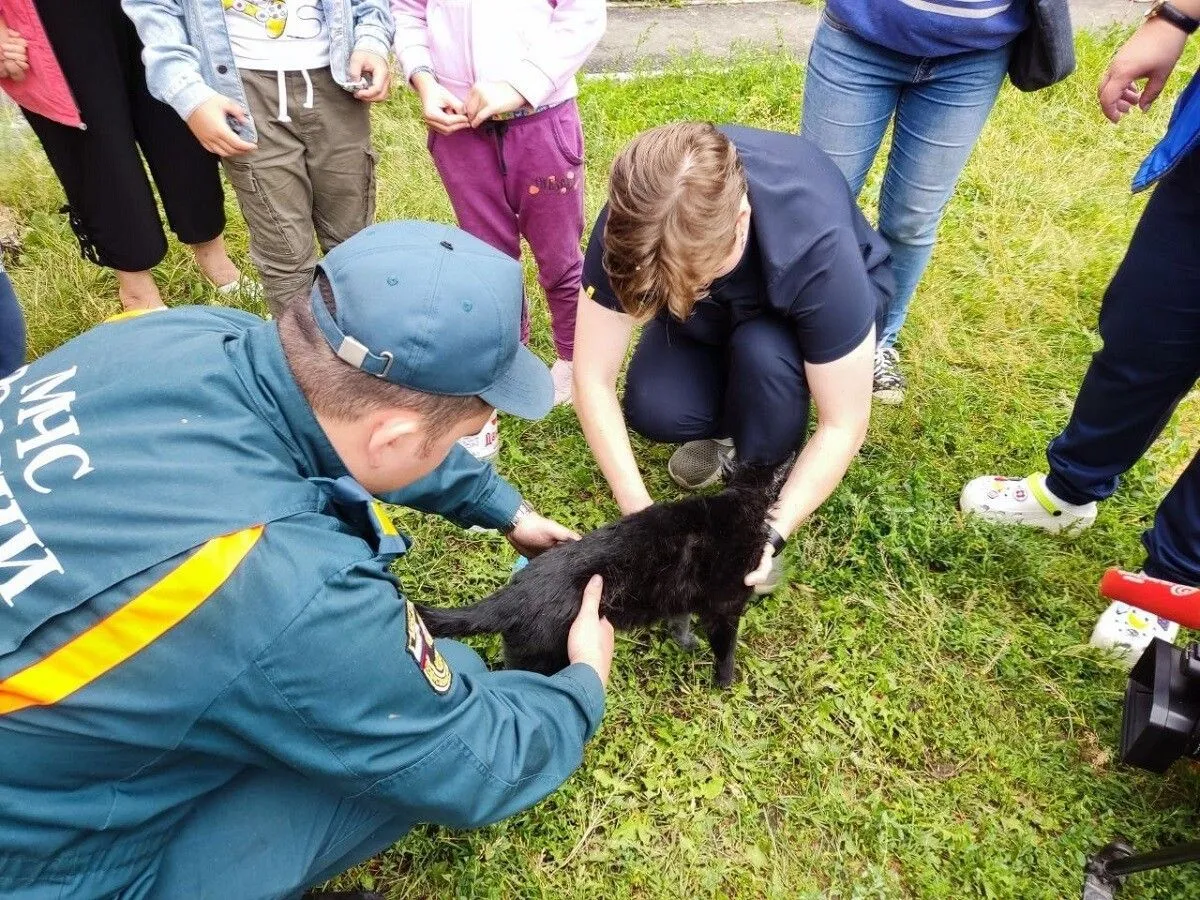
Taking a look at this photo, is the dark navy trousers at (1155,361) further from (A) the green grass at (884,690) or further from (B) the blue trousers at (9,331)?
(B) the blue trousers at (9,331)

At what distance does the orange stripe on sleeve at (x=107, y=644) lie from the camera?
3.78ft

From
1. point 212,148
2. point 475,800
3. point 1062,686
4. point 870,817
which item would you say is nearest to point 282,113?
point 212,148

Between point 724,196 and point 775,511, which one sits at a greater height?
point 724,196

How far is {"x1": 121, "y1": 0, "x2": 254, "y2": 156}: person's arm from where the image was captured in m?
2.50

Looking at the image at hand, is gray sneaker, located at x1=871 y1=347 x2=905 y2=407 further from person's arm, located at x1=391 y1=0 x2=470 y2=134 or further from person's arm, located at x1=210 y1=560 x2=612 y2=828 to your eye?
person's arm, located at x1=210 y1=560 x2=612 y2=828

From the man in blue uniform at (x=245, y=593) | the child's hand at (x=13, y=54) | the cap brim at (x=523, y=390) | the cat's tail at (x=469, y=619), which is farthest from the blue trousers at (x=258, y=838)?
the child's hand at (x=13, y=54)

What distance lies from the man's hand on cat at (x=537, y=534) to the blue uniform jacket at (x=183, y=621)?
2.67ft

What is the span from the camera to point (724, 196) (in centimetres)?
194

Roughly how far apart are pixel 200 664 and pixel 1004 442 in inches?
121

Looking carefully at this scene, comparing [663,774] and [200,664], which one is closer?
[200,664]

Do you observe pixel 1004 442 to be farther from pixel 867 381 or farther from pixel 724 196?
pixel 724 196

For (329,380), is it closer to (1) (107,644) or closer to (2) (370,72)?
(1) (107,644)

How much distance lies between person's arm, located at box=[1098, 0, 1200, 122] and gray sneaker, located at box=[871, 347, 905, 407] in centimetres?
122

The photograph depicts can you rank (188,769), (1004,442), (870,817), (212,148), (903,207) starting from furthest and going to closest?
(1004,442), (903,207), (212,148), (870,817), (188,769)
